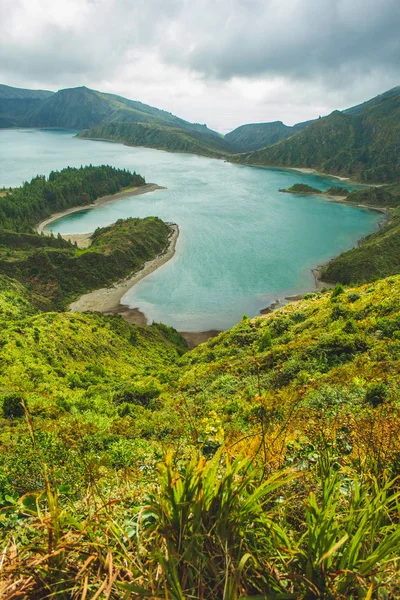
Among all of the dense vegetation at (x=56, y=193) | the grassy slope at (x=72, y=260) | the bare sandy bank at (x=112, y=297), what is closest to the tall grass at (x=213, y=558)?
the bare sandy bank at (x=112, y=297)

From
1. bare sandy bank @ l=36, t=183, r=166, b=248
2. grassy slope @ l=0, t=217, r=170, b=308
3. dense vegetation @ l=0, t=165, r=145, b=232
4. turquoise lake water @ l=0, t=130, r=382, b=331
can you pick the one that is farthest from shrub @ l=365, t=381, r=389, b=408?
dense vegetation @ l=0, t=165, r=145, b=232

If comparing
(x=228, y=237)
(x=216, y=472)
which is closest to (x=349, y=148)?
(x=228, y=237)

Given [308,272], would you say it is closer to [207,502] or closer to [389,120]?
[207,502]

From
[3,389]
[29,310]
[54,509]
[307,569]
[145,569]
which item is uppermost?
[54,509]

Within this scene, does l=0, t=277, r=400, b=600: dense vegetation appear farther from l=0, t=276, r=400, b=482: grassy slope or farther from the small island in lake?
the small island in lake

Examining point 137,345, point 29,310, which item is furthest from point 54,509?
point 29,310

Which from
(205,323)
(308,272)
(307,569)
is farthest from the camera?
(308,272)
